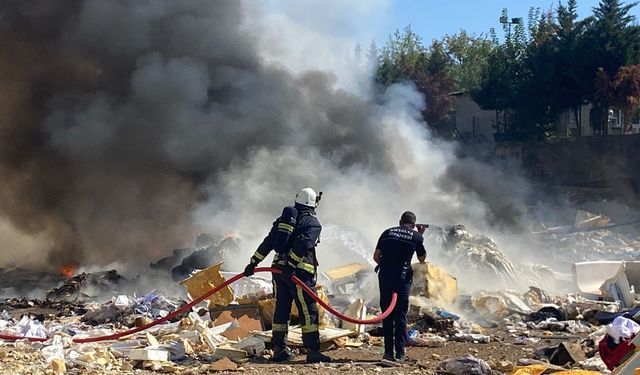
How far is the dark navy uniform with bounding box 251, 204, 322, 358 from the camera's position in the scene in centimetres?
645

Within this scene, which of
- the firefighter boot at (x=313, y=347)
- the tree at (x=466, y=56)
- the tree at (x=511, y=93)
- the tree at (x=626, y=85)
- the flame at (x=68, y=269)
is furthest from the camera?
the tree at (x=466, y=56)

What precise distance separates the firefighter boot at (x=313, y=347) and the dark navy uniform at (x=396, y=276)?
561 millimetres

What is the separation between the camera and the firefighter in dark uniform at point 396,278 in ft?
21.4

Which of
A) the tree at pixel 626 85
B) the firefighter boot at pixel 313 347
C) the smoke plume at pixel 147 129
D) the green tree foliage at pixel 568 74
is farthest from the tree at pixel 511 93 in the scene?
the firefighter boot at pixel 313 347

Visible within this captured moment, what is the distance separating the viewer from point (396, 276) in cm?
656

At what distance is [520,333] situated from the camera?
Result: 7984mm

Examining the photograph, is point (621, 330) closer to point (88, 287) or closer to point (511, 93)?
point (88, 287)

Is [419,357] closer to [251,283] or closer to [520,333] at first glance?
[520,333]

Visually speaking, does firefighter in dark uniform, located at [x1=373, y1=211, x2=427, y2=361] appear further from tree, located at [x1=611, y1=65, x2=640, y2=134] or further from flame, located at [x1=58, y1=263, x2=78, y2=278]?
tree, located at [x1=611, y1=65, x2=640, y2=134]

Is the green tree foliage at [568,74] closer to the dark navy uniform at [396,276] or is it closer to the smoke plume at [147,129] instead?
the smoke plume at [147,129]

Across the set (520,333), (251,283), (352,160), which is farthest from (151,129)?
(520,333)

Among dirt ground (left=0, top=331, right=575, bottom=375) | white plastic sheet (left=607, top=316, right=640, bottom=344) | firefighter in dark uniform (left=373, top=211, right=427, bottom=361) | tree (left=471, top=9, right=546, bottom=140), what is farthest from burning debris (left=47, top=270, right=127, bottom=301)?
tree (left=471, top=9, right=546, bottom=140)

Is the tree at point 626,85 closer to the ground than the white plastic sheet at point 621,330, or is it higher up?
higher up

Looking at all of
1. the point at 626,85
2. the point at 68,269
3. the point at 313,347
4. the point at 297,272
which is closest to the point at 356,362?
the point at 313,347
